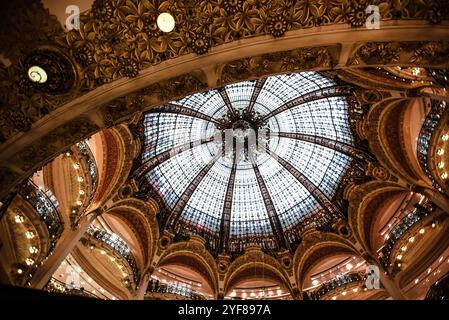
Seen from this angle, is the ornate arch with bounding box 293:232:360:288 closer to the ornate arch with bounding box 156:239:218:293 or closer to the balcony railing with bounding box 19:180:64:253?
the ornate arch with bounding box 156:239:218:293

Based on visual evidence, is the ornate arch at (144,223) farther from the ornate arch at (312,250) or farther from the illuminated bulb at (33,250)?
the ornate arch at (312,250)

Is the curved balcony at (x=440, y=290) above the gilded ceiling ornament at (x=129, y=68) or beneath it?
beneath

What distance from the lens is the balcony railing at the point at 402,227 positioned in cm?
1372

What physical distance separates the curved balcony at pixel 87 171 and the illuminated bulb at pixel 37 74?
6710mm

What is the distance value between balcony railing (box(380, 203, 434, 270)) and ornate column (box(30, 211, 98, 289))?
13834 millimetres

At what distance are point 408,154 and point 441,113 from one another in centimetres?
282

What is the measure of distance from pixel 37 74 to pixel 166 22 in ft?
9.86

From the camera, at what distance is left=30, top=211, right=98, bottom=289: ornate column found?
10.6 m

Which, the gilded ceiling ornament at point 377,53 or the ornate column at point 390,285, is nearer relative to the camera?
the gilded ceiling ornament at point 377,53

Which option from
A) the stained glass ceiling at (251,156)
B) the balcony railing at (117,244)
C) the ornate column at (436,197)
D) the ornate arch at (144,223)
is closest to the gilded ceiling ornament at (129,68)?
the stained glass ceiling at (251,156)

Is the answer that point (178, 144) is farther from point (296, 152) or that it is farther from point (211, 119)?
point (296, 152)

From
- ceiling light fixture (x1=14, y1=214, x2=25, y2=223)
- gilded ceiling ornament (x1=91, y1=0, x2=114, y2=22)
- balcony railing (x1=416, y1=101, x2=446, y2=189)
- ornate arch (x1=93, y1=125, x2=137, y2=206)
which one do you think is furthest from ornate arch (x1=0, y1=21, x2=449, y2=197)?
ornate arch (x1=93, y1=125, x2=137, y2=206)

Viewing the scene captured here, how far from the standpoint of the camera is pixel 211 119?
18156 mm
